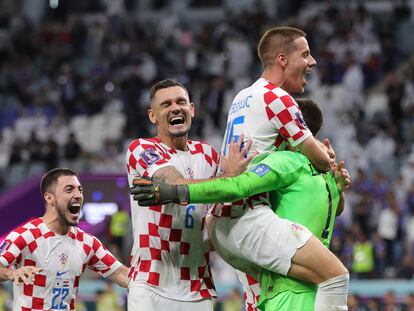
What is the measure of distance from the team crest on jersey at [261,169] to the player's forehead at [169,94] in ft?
3.33

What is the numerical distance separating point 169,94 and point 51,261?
6.69 ft

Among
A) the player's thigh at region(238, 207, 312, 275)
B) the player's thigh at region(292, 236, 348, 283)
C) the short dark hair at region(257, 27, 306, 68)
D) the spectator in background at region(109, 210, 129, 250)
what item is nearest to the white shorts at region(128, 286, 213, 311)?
the player's thigh at region(238, 207, 312, 275)

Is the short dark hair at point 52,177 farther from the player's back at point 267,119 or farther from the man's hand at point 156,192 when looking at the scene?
the man's hand at point 156,192

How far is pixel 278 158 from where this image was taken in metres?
7.80

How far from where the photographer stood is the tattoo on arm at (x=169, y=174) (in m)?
7.82

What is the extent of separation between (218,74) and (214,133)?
3.07 meters

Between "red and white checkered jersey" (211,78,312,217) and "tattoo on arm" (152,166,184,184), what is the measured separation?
406 mm

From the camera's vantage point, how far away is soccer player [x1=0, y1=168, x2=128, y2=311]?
30.4 ft

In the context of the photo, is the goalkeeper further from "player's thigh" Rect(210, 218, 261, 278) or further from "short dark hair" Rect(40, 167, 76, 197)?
"short dark hair" Rect(40, 167, 76, 197)

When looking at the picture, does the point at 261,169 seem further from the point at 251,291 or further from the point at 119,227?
the point at 119,227

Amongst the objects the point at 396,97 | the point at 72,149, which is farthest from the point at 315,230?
the point at 72,149

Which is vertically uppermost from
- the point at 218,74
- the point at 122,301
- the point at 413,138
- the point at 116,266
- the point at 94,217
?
the point at 218,74

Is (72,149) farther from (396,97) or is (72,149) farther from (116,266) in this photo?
(116,266)

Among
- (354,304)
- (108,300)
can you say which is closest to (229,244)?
(354,304)
